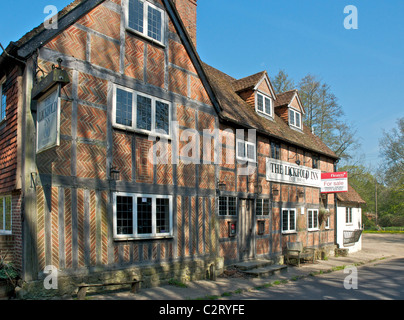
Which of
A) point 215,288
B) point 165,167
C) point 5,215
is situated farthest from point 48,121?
point 215,288

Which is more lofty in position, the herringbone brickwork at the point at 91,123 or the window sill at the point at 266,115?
the window sill at the point at 266,115

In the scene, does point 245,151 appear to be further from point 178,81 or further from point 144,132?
point 144,132

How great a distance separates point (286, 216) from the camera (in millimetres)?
18625

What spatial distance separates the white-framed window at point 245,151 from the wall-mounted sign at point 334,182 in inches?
302

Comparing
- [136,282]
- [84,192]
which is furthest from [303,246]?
[84,192]

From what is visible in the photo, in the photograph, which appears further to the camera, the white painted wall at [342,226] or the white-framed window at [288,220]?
the white painted wall at [342,226]

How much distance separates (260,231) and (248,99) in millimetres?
6925

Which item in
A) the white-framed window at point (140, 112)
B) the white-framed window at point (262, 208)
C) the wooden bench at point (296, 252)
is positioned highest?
the white-framed window at point (140, 112)

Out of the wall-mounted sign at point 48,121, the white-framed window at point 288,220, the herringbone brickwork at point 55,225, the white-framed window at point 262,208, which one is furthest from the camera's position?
the white-framed window at point 288,220

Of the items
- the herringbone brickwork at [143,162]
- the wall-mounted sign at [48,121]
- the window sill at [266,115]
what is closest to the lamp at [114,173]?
the herringbone brickwork at [143,162]

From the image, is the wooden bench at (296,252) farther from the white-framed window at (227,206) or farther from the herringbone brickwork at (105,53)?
the herringbone brickwork at (105,53)

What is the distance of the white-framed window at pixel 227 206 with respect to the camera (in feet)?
46.4

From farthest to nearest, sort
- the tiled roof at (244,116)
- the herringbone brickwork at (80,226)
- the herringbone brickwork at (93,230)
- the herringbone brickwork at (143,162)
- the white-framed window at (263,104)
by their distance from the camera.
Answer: the white-framed window at (263,104) < the tiled roof at (244,116) < the herringbone brickwork at (143,162) < the herringbone brickwork at (93,230) < the herringbone brickwork at (80,226)

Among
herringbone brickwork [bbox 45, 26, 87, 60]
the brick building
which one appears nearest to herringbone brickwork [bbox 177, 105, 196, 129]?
the brick building
